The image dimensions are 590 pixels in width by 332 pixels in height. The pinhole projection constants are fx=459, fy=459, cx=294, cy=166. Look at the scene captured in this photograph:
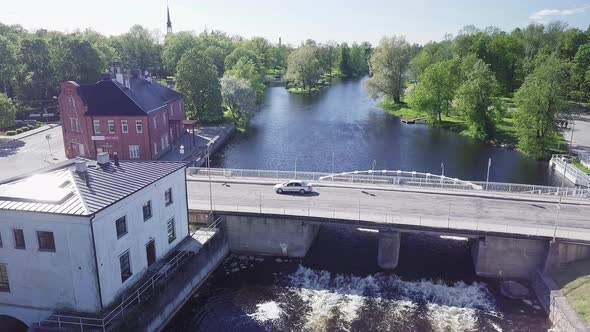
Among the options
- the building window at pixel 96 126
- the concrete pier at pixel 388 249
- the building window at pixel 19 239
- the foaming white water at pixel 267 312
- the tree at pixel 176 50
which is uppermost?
the tree at pixel 176 50

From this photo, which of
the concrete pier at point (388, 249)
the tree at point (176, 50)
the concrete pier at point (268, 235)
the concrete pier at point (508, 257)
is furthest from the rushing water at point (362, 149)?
the tree at point (176, 50)

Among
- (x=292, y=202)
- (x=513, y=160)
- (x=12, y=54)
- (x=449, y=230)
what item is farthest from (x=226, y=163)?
(x=12, y=54)

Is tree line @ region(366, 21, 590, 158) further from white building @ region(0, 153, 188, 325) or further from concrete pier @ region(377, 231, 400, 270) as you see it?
white building @ region(0, 153, 188, 325)

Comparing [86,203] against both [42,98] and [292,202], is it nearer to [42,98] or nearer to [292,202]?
[292,202]

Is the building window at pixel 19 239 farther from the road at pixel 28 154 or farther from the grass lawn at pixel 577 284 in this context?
the grass lawn at pixel 577 284

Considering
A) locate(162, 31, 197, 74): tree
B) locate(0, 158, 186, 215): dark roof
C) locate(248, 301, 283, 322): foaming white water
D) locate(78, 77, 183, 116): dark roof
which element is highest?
locate(162, 31, 197, 74): tree

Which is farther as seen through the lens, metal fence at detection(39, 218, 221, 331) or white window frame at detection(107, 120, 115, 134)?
white window frame at detection(107, 120, 115, 134)

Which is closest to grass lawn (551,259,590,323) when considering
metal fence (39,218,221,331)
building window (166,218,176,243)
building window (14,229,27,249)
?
metal fence (39,218,221,331)
